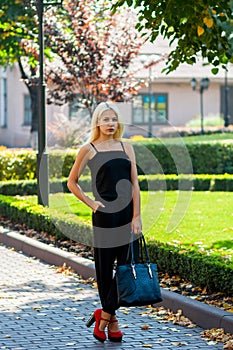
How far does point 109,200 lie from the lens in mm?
7215

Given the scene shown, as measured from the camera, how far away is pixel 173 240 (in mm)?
11789

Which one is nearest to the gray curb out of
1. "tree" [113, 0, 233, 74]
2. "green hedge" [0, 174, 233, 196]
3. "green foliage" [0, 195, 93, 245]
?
"green foliage" [0, 195, 93, 245]

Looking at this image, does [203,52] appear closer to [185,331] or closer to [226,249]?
[226,249]

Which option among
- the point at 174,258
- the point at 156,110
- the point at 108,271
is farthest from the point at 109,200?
the point at 156,110

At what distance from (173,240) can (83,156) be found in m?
4.65

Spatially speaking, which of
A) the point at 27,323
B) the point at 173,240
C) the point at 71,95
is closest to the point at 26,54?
the point at 71,95

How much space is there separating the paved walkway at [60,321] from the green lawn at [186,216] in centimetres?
142

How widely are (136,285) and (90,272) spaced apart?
3010 mm

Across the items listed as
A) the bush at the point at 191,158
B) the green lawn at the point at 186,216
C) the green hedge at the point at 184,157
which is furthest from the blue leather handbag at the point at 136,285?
the bush at the point at 191,158

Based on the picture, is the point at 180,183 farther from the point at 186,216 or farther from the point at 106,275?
the point at 106,275

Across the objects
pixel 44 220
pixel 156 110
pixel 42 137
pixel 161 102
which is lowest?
pixel 44 220

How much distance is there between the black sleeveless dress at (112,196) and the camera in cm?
717

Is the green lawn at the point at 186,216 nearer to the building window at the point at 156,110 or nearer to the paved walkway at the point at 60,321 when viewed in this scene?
the paved walkway at the point at 60,321

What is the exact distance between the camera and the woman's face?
284 inches
